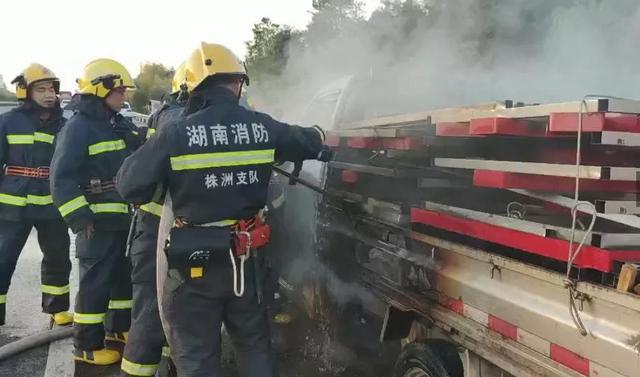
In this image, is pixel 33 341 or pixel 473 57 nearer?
pixel 33 341

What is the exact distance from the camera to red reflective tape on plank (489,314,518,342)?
7.71 ft

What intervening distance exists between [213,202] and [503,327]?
4.55ft

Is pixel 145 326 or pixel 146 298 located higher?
pixel 146 298

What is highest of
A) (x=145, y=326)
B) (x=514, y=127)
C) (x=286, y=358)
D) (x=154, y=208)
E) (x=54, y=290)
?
(x=514, y=127)

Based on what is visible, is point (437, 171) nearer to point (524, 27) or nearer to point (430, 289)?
point (430, 289)

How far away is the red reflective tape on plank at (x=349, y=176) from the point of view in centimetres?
391

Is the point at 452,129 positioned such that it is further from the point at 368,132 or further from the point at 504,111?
the point at 368,132

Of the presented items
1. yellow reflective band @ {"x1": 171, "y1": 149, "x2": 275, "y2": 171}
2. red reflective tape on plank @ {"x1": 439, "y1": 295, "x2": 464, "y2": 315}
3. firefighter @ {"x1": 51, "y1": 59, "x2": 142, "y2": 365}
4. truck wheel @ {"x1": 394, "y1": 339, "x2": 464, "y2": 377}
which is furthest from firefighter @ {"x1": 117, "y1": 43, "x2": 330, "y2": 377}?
firefighter @ {"x1": 51, "y1": 59, "x2": 142, "y2": 365}

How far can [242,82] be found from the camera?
3234mm

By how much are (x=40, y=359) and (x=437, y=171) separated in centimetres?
318

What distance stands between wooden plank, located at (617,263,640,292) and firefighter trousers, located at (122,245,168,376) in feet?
7.87

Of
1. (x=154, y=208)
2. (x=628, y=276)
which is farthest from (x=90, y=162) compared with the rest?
(x=628, y=276)

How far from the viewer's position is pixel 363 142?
363cm

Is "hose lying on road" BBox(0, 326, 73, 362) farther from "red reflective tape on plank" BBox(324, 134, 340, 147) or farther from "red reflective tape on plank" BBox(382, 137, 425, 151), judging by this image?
"red reflective tape on plank" BBox(382, 137, 425, 151)
